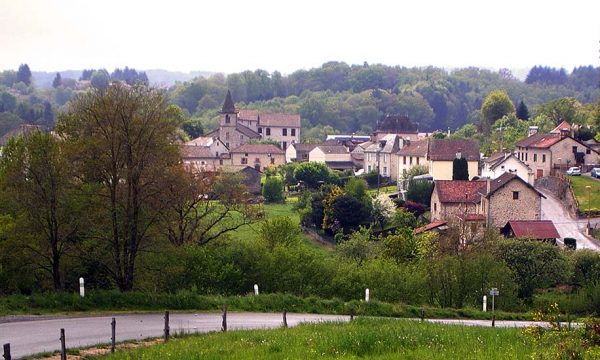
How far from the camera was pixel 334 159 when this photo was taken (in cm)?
9562

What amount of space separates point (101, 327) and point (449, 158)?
53.1m

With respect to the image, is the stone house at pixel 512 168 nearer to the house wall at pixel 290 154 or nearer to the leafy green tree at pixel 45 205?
the leafy green tree at pixel 45 205

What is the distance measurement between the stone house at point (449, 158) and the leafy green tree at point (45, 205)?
1863 inches

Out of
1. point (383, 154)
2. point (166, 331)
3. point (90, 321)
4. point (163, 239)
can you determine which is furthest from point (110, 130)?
point (383, 154)

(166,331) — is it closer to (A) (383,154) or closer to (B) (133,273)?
(B) (133,273)

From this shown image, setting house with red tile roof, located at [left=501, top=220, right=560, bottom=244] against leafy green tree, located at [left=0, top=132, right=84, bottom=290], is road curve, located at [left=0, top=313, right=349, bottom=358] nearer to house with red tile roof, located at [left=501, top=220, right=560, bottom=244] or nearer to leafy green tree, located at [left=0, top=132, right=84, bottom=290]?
leafy green tree, located at [left=0, top=132, right=84, bottom=290]

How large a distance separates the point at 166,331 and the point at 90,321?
11.5 feet

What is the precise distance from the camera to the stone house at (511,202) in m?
49.7

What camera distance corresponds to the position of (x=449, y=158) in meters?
67.4

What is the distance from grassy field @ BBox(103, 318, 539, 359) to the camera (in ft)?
43.0

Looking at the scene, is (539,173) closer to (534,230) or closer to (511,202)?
(511,202)

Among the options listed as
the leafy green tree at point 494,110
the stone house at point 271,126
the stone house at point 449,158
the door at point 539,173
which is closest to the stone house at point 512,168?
the door at point 539,173

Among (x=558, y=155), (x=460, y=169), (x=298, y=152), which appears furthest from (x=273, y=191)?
(x=298, y=152)

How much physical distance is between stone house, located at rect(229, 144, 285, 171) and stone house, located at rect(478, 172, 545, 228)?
158 ft
